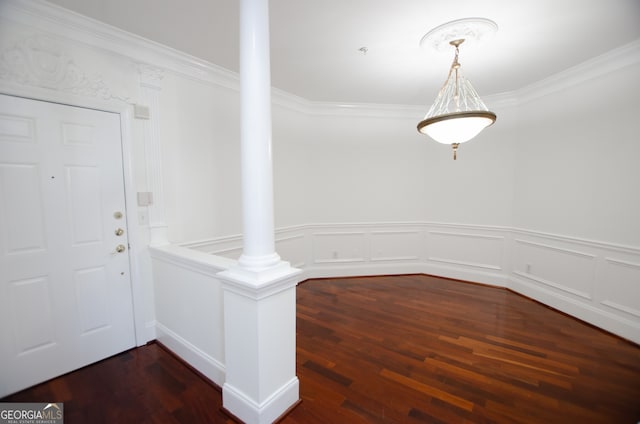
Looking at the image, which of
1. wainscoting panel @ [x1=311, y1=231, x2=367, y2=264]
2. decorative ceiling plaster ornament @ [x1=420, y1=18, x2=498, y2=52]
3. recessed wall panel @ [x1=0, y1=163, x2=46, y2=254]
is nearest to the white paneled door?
recessed wall panel @ [x1=0, y1=163, x2=46, y2=254]

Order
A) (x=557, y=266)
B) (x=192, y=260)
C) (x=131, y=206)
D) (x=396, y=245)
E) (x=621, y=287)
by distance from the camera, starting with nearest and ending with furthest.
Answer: (x=192, y=260), (x=131, y=206), (x=621, y=287), (x=557, y=266), (x=396, y=245)

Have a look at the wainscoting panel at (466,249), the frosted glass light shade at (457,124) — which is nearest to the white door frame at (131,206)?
the frosted glass light shade at (457,124)

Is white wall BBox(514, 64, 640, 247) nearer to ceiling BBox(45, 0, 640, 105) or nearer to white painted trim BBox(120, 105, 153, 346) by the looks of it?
ceiling BBox(45, 0, 640, 105)

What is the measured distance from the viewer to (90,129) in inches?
84.6

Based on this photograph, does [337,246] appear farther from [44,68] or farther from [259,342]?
[44,68]

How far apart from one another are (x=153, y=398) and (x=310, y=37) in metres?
3.12

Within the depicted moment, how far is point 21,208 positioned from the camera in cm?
186

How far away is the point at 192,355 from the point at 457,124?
2.93 metres

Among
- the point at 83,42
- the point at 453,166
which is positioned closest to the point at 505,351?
the point at 453,166

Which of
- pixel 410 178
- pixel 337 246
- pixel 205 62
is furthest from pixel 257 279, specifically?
pixel 410 178

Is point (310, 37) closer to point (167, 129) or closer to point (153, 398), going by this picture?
point (167, 129)

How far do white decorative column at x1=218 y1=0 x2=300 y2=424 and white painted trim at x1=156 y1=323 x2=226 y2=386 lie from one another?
0.30 m

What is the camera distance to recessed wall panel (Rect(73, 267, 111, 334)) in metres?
2.14

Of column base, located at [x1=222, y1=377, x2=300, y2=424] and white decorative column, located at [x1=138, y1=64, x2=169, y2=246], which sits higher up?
white decorative column, located at [x1=138, y1=64, x2=169, y2=246]
